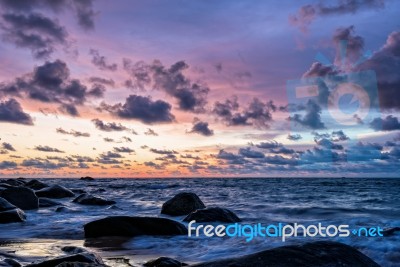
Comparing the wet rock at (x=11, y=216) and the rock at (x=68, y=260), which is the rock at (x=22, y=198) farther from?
the rock at (x=68, y=260)

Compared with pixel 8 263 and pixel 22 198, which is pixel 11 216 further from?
pixel 8 263

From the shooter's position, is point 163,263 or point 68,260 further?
point 163,263

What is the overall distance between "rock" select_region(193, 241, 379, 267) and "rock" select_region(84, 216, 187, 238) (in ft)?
19.3

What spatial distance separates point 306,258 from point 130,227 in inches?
255

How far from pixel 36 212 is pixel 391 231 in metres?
13.0

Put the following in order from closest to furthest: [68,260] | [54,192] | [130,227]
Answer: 1. [68,260]
2. [130,227]
3. [54,192]

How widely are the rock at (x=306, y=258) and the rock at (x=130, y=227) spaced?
5.88 m

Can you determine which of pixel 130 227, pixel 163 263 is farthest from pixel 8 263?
pixel 130 227

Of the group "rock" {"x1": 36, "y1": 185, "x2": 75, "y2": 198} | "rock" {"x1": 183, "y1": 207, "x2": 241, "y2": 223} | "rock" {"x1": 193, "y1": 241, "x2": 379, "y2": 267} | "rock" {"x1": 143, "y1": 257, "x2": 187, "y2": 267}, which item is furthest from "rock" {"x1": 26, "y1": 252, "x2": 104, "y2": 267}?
"rock" {"x1": 36, "y1": 185, "x2": 75, "y2": 198}

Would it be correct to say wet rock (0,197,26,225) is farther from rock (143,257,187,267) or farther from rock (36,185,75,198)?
rock (36,185,75,198)

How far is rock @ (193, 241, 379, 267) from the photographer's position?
474 centimetres

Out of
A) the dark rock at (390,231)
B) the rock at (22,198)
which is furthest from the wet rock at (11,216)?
the dark rock at (390,231)

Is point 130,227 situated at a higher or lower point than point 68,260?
lower

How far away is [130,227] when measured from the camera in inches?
415
